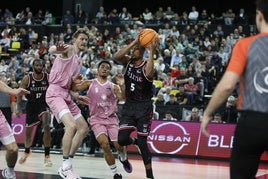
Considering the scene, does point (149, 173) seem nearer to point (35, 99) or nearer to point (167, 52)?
point (35, 99)

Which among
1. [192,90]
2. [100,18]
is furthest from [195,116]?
[100,18]

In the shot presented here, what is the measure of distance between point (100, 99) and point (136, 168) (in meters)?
2.18

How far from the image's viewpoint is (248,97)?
14.5ft

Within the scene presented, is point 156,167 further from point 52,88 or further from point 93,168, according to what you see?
point 52,88

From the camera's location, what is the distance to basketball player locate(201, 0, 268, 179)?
4340mm

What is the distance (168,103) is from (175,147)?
1.99m

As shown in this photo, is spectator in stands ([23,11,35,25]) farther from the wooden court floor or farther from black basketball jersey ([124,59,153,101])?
black basketball jersey ([124,59,153,101])

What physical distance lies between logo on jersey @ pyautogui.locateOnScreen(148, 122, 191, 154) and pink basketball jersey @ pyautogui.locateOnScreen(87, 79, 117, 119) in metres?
4.89

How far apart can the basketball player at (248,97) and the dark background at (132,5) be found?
2370 cm

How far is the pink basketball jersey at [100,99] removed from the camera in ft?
31.0

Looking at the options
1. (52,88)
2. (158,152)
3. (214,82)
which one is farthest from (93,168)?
(214,82)

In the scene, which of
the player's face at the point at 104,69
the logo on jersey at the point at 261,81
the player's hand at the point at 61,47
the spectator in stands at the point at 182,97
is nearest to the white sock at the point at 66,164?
the player's hand at the point at 61,47

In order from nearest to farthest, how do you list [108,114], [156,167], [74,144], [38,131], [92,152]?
[74,144] → [108,114] → [156,167] → [92,152] → [38,131]

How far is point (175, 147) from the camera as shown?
1418 cm
